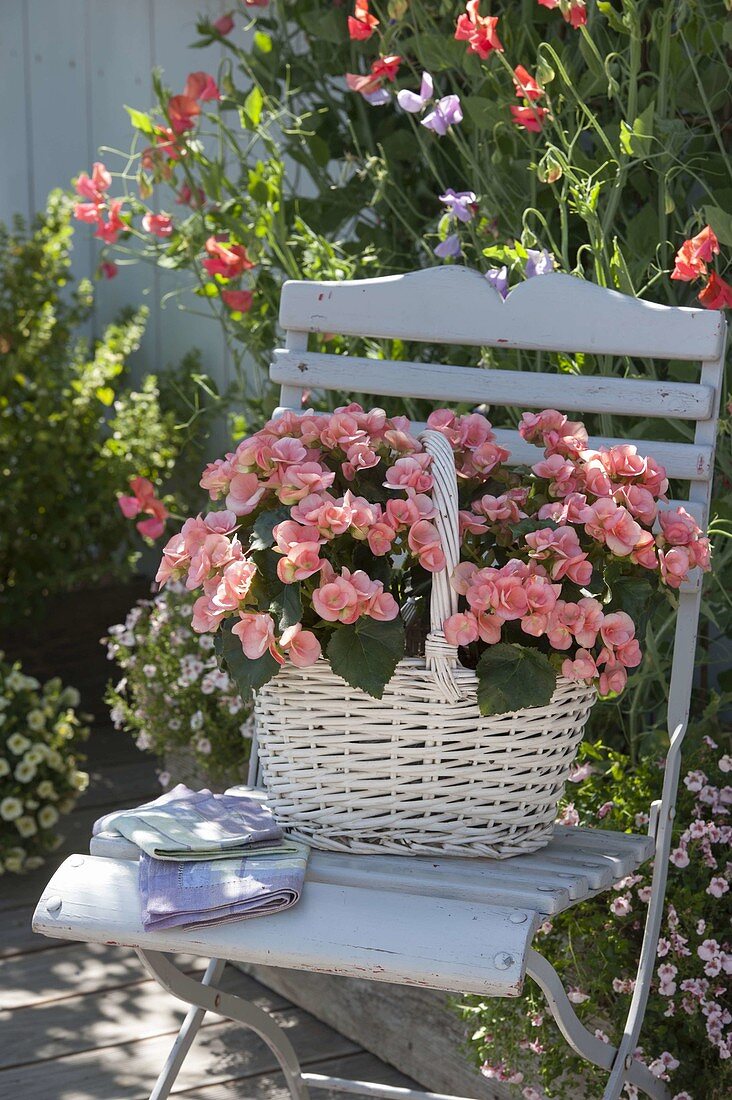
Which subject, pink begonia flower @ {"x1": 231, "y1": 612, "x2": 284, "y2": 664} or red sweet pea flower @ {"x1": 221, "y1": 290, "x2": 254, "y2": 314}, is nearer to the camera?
pink begonia flower @ {"x1": 231, "y1": 612, "x2": 284, "y2": 664}

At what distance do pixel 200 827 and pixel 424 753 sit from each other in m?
0.25

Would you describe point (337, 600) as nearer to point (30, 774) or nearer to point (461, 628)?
point (461, 628)

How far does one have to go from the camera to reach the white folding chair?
122cm

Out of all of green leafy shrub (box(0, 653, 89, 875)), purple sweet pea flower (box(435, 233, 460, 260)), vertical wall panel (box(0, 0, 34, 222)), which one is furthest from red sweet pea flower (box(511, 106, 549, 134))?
vertical wall panel (box(0, 0, 34, 222))

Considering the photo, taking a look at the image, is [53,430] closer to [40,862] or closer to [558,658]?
[40,862]

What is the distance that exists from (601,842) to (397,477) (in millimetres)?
479

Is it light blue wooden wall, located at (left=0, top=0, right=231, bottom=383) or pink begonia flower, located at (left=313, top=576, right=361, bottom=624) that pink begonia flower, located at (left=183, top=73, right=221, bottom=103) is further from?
pink begonia flower, located at (left=313, top=576, right=361, bottom=624)

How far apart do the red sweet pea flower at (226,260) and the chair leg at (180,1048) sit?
42.7 inches

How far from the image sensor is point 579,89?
1970 mm

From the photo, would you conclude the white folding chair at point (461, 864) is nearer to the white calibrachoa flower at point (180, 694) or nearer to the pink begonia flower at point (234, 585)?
the pink begonia flower at point (234, 585)

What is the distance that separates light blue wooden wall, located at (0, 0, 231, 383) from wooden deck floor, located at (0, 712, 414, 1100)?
155 cm

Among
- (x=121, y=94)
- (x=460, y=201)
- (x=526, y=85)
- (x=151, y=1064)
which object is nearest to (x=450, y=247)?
(x=460, y=201)

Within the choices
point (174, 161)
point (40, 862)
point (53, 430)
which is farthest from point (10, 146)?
point (40, 862)

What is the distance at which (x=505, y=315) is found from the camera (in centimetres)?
170
